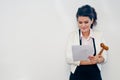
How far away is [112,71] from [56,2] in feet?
2.26

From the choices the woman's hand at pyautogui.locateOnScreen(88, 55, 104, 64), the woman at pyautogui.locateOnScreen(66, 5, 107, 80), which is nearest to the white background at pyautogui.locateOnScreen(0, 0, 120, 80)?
the woman at pyautogui.locateOnScreen(66, 5, 107, 80)

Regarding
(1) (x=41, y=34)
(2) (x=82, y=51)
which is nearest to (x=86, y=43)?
(2) (x=82, y=51)

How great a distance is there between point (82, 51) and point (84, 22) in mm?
212

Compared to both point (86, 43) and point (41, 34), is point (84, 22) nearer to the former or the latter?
point (86, 43)

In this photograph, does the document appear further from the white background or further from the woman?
the white background

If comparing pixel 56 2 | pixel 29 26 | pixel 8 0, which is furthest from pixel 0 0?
pixel 56 2

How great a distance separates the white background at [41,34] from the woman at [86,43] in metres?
0.15

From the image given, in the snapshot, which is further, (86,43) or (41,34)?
(41,34)

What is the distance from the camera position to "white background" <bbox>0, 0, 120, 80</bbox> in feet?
5.83

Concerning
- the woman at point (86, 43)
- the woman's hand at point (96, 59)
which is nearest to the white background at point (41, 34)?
the woman at point (86, 43)

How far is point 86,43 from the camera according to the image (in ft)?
5.47

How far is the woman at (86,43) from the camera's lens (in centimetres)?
161

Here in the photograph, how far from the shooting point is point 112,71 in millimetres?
1865

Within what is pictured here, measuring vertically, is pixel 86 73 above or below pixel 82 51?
below
